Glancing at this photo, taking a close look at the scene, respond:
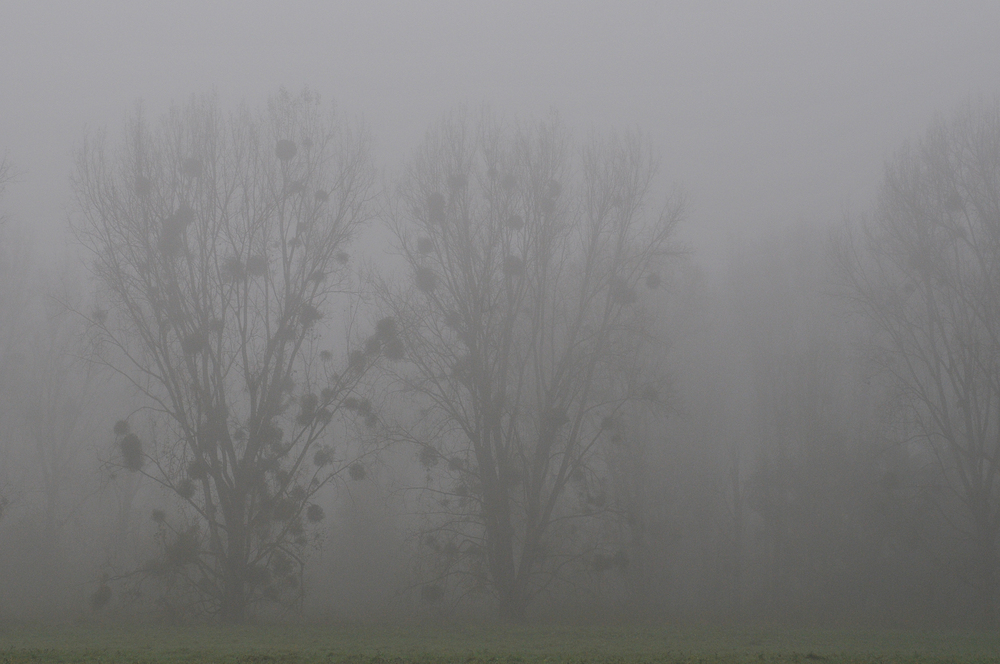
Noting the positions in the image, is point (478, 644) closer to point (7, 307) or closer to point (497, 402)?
point (497, 402)

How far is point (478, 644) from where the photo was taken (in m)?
13.6

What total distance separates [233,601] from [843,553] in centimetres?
2163

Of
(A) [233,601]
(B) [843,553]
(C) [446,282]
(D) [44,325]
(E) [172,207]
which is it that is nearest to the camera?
(A) [233,601]

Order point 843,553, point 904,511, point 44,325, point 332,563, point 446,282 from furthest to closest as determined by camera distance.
A: point 44,325 → point 332,563 → point 843,553 → point 904,511 → point 446,282

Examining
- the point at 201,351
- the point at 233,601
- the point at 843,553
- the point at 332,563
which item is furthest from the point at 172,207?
the point at 843,553

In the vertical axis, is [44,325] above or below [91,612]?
above

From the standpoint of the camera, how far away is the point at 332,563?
106ft

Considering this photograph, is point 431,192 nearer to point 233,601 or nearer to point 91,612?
point 233,601

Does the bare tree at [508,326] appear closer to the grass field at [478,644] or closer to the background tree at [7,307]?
the grass field at [478,644]

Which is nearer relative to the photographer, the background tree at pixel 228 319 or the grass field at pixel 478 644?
the grass field at pixel 478 644

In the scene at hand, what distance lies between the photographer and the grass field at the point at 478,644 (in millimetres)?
10625

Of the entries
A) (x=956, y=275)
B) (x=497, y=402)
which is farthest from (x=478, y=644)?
(x=956, y=275)

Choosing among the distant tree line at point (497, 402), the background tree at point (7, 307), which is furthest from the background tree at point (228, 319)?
the background tree at point (7, 307)

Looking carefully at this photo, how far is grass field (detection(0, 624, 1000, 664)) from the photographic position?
1062cm
